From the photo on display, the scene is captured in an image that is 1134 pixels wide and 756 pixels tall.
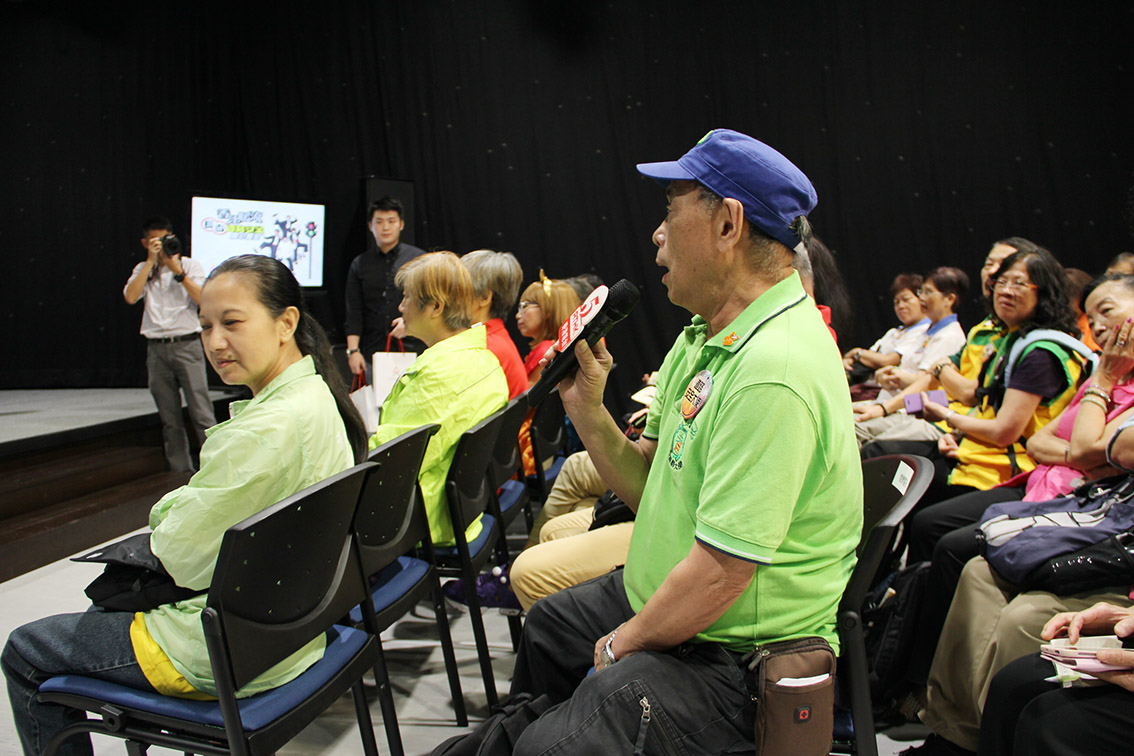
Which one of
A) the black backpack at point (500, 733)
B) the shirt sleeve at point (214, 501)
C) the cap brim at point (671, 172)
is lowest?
the black backpack at point (500, 733)

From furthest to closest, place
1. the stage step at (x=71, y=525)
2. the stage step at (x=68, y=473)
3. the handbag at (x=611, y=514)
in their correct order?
1. the stage step at (x=68, y=473)
2. the stage step at (x=71, y=525)
3. the handbag at (x=611, y=514)

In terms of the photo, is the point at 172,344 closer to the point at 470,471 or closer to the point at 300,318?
the point at 470,471

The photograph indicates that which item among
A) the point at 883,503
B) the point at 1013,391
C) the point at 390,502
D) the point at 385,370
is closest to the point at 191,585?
the point at 390,502

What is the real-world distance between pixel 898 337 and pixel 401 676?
362 cm

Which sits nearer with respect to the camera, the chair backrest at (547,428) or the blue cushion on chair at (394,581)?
the blue cushion on chair at (394,581)

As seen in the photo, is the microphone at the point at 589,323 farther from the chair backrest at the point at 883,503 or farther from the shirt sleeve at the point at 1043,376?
the shirt sleeve at the point at 1043,376

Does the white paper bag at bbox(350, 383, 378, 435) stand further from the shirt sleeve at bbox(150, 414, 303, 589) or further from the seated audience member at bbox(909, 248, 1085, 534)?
the seated audience member at bbox(909, 248, 1085, 534)

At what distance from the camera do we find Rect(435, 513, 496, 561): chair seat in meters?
2.31

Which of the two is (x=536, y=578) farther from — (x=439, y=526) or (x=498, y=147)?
(x=498, y=147)

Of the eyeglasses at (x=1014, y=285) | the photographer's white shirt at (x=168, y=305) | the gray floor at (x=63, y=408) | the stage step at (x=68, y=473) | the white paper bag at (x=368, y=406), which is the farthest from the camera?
the photographer's white shirt at (x=168, y=305)

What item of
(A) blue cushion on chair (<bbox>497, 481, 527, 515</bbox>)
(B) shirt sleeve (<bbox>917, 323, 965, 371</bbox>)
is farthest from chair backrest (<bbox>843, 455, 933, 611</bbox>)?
(B) shirt sleeve (<bbox>917, 323, 965, 371</bbox>)

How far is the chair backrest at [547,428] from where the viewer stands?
3.11m

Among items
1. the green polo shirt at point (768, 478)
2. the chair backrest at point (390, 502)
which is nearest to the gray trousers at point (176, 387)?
the chair backrest at point (390, 502)

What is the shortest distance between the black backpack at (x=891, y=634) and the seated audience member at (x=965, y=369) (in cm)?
84
